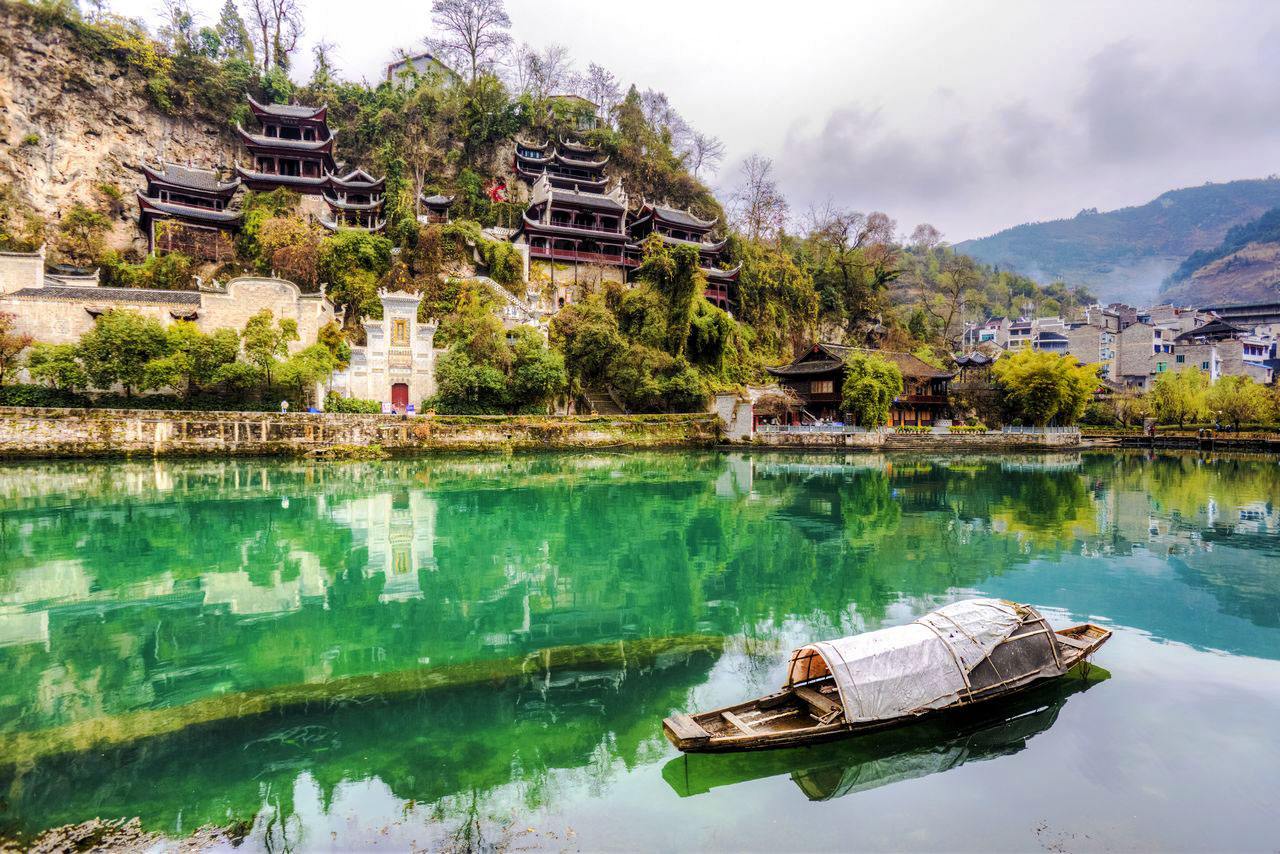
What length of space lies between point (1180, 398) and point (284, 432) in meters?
55.7

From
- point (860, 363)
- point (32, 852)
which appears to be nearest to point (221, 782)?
point (32, 852)

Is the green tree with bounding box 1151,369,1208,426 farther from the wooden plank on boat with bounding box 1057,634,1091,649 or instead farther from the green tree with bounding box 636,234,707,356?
the wooden plank on boat with bounding box 1057,634,1091,649

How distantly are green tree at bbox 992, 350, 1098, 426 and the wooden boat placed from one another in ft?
126

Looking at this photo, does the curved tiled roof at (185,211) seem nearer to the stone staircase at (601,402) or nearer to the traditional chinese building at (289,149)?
the traditional chinese building at (289,149)

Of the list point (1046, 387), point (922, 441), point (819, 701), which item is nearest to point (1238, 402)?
point (1046, 387)

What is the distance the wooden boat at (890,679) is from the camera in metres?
5.26

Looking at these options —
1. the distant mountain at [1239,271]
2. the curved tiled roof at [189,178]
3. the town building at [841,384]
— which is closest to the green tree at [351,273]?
the curved tiled roof at [189,178]

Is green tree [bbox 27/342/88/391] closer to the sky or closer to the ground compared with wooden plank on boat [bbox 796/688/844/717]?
closer to the sky

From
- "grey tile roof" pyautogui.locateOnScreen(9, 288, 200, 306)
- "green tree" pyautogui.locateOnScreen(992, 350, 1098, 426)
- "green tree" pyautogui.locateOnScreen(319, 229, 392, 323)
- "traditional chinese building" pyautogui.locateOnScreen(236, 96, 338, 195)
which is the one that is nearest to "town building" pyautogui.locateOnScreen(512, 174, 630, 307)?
"green tree" pyautogui.locateOnScreen(319, 229, 392, 323)

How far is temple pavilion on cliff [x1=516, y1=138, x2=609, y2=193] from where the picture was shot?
46.0 m

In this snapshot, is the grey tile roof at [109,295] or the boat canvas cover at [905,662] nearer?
the boat canvas cover at [905,662]

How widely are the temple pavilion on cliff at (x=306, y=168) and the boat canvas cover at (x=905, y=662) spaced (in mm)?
38667

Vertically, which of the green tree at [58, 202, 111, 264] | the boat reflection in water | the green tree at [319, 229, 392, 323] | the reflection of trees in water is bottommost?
the boat reflection in water

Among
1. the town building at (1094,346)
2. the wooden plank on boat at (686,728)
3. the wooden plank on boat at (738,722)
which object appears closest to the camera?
the wooden plank on boat at (686,728)
